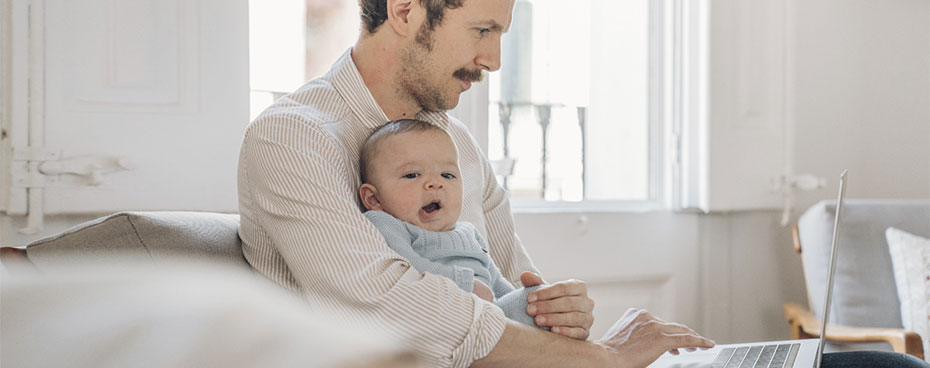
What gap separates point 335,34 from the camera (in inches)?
76.5

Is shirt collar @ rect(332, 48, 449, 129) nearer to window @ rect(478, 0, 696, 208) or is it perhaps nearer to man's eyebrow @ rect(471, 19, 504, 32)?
man's eyebrow @ rect(471, 19, 504, 32)

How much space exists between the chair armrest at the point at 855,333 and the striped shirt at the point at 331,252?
1.29 meters

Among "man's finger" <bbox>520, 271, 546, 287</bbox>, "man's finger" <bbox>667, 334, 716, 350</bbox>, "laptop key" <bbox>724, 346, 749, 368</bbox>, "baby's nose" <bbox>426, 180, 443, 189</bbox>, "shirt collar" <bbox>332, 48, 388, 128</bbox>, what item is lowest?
"laptop key" <bbox>724, 346, 749, 368</bbox>

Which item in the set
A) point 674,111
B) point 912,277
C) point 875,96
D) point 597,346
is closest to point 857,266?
point 912,277

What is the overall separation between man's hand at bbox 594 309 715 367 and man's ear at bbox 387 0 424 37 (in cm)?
61

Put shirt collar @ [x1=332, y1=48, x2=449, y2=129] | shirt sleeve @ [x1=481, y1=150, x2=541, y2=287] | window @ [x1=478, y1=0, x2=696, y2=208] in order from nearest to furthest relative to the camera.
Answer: shirt collar @ [x1=332, y1=48, x2=449, y2=129]
shirt sleeve @ [x1=481, y1=150, x2=541, y2=287]
window @ [x1=478, y1=0, x2=696, y2=208]

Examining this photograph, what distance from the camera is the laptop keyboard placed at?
4.09 ft

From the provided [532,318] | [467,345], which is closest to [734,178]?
[532,318]

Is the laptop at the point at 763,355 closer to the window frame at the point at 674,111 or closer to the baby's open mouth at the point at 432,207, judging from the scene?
the baby's open mouth at the point at 432,207

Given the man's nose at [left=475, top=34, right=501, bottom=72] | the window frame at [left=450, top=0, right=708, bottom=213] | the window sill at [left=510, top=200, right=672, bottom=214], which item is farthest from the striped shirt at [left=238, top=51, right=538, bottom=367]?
the window frame at [left=450, top=0, right=708, bottom=213]

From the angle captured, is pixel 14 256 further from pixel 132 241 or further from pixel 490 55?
pixel 490 55

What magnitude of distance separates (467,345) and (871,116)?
7.37 feet

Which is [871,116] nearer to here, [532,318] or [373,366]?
[532,318]

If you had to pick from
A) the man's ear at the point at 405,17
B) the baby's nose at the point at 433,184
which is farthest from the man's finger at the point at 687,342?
the man's ear at the point at 405,17
